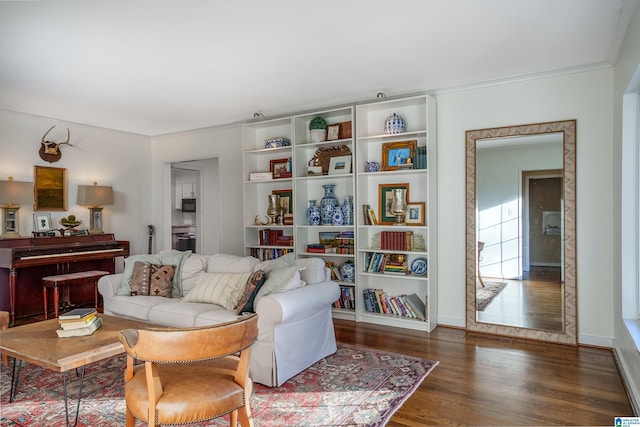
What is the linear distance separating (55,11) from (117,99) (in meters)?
2.11

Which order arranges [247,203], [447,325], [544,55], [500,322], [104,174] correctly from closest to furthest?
1. [544,55]
2. [500,322]
3. [447,325]
4. [247,203]
5. [104,174]

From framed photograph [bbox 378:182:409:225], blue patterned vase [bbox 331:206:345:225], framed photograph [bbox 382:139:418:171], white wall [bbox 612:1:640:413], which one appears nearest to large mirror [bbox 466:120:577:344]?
white wall [bbox 612:1:640:413]

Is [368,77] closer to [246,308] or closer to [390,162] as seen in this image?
[390,162]

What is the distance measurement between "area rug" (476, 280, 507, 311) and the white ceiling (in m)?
2.07

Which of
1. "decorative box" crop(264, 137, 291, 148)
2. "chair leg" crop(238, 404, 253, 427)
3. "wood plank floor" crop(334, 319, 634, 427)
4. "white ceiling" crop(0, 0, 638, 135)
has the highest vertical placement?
"white ceiling" crop(0, 0, 638, 135)

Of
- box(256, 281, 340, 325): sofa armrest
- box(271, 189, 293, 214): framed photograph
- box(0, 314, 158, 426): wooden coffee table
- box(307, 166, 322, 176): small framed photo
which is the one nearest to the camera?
box(0, 314, 158, 426): wooden coffee table

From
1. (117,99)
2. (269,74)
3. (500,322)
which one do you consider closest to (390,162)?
(269,74)

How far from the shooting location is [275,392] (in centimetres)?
285

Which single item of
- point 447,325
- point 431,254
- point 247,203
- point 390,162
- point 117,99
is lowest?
point 447,325

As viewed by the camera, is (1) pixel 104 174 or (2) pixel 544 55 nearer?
(2) pixel 544 55

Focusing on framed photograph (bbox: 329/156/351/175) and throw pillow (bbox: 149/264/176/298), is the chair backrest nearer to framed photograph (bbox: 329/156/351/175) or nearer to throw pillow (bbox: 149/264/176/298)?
throw pillow (bbox: 149/264/176/298)

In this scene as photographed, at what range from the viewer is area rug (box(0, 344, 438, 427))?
2486 millimetres

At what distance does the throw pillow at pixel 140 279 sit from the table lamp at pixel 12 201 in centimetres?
202

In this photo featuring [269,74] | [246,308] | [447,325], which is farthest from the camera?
[447,325]
